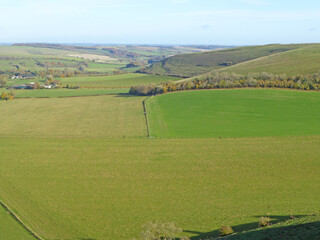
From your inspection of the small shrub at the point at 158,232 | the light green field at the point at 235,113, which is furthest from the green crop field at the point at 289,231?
the light green field at the point at 235,113

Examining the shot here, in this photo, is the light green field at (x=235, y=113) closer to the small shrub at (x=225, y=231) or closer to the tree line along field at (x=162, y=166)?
the tree line along field at (x=162, y=166)

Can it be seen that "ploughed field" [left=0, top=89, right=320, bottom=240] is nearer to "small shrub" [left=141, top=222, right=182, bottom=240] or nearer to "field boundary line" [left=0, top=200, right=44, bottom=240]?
"field boundary line" [left=0, top=200, right=44, bottom=240]

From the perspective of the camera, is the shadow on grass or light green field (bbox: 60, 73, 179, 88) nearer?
the shadow on grass

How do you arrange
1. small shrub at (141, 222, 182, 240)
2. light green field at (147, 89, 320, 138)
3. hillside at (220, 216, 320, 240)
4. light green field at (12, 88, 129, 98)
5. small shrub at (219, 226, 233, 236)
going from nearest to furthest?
hillside at (220, 216, 320, 240) → small shrub at (141, 222, 182, 240) → small shrub at (219, 226, 233, 236) → light green field at (147, 89, 320, 138) → light green field at (12, 88, 129, 98)

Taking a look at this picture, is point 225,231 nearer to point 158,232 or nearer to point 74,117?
point 158,232

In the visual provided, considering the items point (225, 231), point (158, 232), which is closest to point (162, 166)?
Result: point (158, 232)

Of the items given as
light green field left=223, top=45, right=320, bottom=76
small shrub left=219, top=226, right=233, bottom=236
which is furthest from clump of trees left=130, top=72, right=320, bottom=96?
small shrub left=219, top=226, right=233, bottom=236
